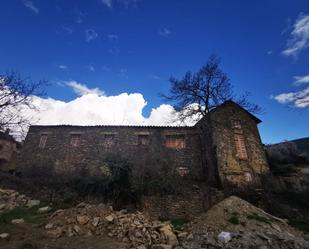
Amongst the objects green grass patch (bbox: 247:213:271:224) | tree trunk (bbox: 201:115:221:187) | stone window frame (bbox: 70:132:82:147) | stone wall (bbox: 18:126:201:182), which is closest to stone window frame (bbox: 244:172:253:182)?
tree trunk (bbox: 201:115:221:187)

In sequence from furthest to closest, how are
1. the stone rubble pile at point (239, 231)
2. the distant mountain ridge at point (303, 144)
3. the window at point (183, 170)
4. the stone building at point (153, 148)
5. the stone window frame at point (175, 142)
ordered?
the distant mountain ridge at point (303, 144) → the stone window frame at point (175, 142) → the window at point (183, 170) → the stone building at point (153, 148) → the stone rubble pile at point (239, 231)

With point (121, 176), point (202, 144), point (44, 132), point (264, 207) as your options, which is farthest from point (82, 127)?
point (264, 207)

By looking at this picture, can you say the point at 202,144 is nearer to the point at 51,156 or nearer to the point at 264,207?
the point at 264,207

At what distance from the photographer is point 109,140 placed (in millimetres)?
17766

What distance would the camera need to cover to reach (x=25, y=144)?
1784 centimetres

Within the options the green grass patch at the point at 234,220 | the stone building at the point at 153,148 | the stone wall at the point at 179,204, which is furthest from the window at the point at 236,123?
the green grass patch at the point at 234,220

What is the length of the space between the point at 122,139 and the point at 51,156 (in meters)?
6.01

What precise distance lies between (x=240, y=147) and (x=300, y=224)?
7.47 meters

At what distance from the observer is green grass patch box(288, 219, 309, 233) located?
32.2 feet

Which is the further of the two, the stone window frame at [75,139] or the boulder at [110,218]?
the stone window frame at [75,139]

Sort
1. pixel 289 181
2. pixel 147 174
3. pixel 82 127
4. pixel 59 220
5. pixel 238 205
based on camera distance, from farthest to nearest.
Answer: pixel 82 127
pixel 289 181
pixel 147 174
pixel 238 205
pixel 59 220

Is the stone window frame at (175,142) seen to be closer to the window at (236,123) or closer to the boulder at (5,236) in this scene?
the window at (236,123)

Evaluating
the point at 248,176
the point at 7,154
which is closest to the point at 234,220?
the point at 248,176

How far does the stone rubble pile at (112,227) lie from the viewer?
7586 mm
